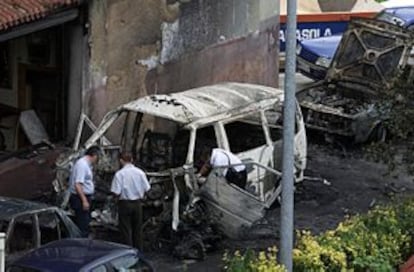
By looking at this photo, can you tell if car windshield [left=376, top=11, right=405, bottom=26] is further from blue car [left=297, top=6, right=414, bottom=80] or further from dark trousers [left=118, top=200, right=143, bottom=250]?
dark trousers [left=118, top=200, right=143, bottom=250]

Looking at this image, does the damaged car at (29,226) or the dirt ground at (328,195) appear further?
the dirt ground at (328,195)

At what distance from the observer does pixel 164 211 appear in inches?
583

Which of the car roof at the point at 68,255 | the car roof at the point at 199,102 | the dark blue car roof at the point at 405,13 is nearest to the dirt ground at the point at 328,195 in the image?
the car roof at the point at 199,102

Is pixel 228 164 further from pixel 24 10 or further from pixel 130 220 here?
pixel 24 10

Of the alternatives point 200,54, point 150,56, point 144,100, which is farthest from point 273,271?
point 200,54

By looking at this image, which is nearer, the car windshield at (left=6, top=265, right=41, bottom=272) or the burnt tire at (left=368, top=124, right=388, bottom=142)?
the car windshield at (left=6, top=265, right=41, bottom=272)

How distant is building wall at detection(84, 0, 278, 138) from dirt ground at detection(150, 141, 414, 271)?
10.2 feet

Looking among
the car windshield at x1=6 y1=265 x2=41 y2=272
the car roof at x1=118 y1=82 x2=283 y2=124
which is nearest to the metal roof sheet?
the car roof at x1=118 y1=82 x2=283 y2=124

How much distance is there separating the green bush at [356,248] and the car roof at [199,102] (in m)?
3.81

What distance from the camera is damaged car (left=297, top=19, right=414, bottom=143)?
21.6 metres

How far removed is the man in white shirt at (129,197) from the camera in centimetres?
1409

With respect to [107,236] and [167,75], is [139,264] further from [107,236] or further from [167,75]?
→ [167,75]

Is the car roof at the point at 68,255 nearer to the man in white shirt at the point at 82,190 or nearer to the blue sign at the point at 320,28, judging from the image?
the man in white shirt at the point at 82,190

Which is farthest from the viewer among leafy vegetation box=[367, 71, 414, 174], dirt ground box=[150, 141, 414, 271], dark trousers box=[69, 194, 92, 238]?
dirt ground box=[150, 141, 414, 271]
